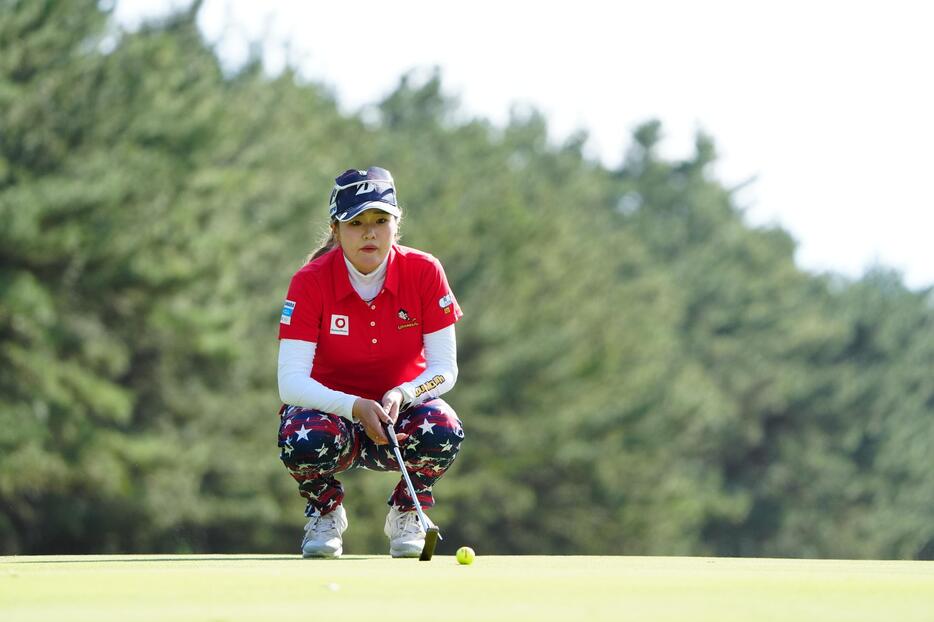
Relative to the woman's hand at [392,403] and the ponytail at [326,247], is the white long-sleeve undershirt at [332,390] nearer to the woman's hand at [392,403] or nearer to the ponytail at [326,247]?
the woman's hand at [392,403]

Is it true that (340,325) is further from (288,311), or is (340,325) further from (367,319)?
(288,311)

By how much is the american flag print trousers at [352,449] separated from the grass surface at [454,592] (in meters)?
0.63

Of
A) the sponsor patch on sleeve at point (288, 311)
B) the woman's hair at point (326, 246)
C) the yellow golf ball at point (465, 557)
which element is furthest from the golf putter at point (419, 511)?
the woman's hair at point (326, 246)

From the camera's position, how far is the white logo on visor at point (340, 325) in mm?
6551

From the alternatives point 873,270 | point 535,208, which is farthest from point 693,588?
point 873,270

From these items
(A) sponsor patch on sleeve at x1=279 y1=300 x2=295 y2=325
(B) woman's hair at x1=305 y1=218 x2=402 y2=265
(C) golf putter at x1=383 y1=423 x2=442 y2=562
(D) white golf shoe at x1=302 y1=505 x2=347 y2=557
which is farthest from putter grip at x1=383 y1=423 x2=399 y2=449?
(B) woman's hair at x1=305 y1=218 x2=402 y2=265

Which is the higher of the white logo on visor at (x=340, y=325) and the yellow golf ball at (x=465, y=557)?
the white logo on visor at (x=340, y=325)

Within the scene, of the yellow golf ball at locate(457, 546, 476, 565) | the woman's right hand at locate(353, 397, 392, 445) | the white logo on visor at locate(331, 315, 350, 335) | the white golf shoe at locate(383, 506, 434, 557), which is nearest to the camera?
the yellow golf ball at locate(457, 546, 476, 565)

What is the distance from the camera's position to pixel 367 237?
21.1 feet

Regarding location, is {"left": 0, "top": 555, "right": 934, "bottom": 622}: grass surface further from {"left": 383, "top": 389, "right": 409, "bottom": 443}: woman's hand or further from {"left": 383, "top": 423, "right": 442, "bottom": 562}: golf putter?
{"left": 383, "top": 389, "right": 409, "bottom": 443}: woman's hand

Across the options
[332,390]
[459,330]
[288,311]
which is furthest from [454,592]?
[459,330]

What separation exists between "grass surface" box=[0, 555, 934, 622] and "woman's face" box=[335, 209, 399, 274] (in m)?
1.19

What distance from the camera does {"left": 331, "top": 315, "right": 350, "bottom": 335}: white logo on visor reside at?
6.55m

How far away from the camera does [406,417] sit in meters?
6.66
